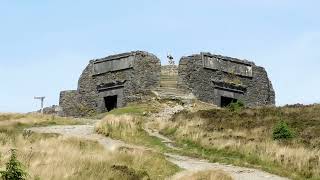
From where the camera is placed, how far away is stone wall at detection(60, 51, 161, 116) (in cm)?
4072

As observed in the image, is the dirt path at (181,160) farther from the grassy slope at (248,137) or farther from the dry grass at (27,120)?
the dry grass at (27,120)

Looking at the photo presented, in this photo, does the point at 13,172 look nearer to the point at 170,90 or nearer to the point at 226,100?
the point at 170,90

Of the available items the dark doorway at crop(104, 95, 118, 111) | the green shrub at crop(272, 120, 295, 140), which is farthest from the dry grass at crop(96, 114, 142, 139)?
the dark doorway at crop(104, 95, 118, 111)

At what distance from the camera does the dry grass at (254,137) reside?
2100cm

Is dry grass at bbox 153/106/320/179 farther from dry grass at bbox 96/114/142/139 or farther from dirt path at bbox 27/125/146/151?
dirt path at bbox 27/125/146/151

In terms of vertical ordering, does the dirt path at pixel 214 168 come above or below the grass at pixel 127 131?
below

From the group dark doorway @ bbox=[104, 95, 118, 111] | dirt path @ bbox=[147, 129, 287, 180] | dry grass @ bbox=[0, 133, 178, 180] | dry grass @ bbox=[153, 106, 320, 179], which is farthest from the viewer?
dark doorway @ bbox=[104, 95, 118, 111]

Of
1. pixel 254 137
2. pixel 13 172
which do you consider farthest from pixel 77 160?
pixel 254 137

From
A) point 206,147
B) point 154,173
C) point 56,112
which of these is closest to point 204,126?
point 206,147

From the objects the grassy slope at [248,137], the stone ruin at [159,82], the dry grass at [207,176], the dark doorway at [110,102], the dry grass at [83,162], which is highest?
the stone ruin at [159,82]

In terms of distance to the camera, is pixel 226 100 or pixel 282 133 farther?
pixel 226 100

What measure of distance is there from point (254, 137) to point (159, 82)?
629 inches

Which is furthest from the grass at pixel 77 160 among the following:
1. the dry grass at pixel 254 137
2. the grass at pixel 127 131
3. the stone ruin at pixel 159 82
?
the stone ruin at pixel 159 82

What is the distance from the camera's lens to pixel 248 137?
25.9 meters
